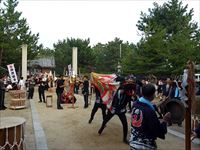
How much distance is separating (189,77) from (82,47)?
4654 cm

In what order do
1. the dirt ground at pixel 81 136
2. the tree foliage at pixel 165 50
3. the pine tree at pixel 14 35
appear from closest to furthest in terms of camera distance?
the dirt ground at pixel 81 136, the tree foliage at pixel 165 50, the pine tree at pixel 14 35

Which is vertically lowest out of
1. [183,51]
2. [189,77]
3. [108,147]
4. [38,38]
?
[108,147]

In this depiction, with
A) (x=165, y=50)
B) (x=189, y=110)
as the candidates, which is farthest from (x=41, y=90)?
(x=189, y=110)

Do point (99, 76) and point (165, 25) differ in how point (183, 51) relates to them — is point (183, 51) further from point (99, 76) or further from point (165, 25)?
point (99, 76)

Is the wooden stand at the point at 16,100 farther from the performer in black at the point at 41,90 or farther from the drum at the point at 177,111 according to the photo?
the drum at the point at 177,111

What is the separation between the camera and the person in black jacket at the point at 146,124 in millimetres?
4074

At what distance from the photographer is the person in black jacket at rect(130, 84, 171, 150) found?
4.07 metres

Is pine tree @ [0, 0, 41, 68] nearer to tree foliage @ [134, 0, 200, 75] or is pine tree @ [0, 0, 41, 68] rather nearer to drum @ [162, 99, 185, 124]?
tree foliage @ [134, 0, 200, 75]

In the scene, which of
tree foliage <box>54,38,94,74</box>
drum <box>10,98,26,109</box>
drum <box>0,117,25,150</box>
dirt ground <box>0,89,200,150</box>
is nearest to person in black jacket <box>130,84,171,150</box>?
drum <box>0,117,25,150</box>

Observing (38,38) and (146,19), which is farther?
(38,38)

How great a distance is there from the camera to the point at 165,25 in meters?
35.4

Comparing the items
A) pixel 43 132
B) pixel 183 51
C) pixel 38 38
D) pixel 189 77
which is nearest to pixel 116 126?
pixel 43 132

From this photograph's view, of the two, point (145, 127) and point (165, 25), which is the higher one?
point (165, 25)

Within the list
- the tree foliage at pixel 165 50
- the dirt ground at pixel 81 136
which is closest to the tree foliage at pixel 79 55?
the tree foliage at pixel 165 50
